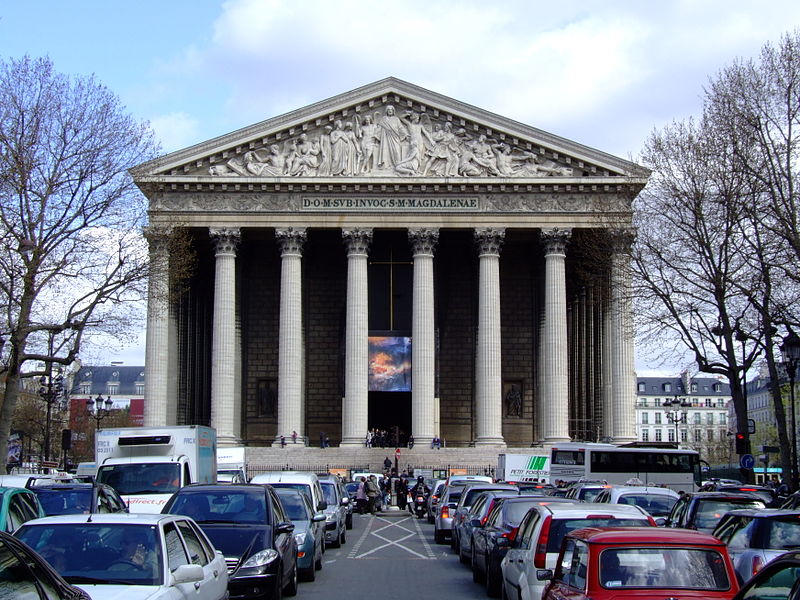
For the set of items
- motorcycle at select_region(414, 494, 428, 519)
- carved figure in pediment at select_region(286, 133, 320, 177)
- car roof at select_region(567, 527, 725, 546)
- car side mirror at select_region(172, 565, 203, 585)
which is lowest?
motorcycle at select_region(414, 494, 428, 519)

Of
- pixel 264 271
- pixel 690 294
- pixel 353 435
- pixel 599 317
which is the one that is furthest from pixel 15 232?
pixel 599 317

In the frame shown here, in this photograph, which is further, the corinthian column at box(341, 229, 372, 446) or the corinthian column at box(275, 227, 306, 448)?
the corinthian column at box(275, 227, 306, 448)

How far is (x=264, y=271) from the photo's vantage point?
6706 cm

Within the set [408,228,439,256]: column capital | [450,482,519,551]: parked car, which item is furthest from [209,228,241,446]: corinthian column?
[450,482,519,551]: parked car

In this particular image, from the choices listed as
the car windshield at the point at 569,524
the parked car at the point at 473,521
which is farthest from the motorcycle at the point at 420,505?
the car windshield at the point at 569,524

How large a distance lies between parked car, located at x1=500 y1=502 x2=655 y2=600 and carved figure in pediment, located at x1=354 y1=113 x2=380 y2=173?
147 ft

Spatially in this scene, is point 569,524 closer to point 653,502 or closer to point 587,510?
point 587,510

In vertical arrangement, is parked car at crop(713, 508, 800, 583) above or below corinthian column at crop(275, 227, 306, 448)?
below

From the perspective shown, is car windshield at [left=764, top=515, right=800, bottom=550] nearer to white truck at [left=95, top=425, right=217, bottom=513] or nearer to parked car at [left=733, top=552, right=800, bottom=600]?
parked car at [left=733, top=552, right=800, bottom=600]

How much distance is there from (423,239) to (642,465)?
1800cm

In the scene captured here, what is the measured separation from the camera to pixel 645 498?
2319cm

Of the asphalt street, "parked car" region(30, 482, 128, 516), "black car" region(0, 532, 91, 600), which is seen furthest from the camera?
"parked car" region(30, 482, 128, 516)

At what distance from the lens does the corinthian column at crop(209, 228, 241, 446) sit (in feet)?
194

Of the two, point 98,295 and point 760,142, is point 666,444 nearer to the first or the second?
point 760,142
